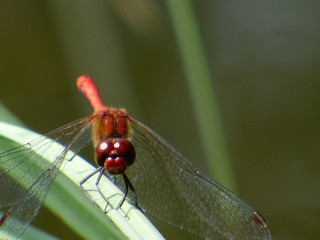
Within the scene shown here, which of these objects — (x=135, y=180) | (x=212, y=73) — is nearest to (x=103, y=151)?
(x=135, y=180)

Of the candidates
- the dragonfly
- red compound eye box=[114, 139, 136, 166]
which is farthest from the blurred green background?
red compound eye box=[114, 139, 136, 166]

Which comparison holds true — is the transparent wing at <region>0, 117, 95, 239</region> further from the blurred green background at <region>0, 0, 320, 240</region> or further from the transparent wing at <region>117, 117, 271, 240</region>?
the blurred green background at <region>0, 0, 320, 240</region>

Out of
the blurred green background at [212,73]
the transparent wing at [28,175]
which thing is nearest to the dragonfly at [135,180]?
the transparent wing at [28,175]

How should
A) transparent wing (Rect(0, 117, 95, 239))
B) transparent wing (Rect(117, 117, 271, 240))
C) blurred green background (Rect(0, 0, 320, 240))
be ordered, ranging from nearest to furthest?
transparent wing (Rect(0, 117, 95, 239))
transparent wing (Rect(117, 117, 271, 240))
blurred green background (Rect(0, 0, 320, 240))

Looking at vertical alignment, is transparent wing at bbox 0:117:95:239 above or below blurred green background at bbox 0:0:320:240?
below

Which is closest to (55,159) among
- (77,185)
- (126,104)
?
(77,185)

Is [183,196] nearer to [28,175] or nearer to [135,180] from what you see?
[135,180]

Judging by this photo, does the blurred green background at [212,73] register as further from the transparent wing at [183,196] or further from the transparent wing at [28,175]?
the transparent wing at [28,175]
